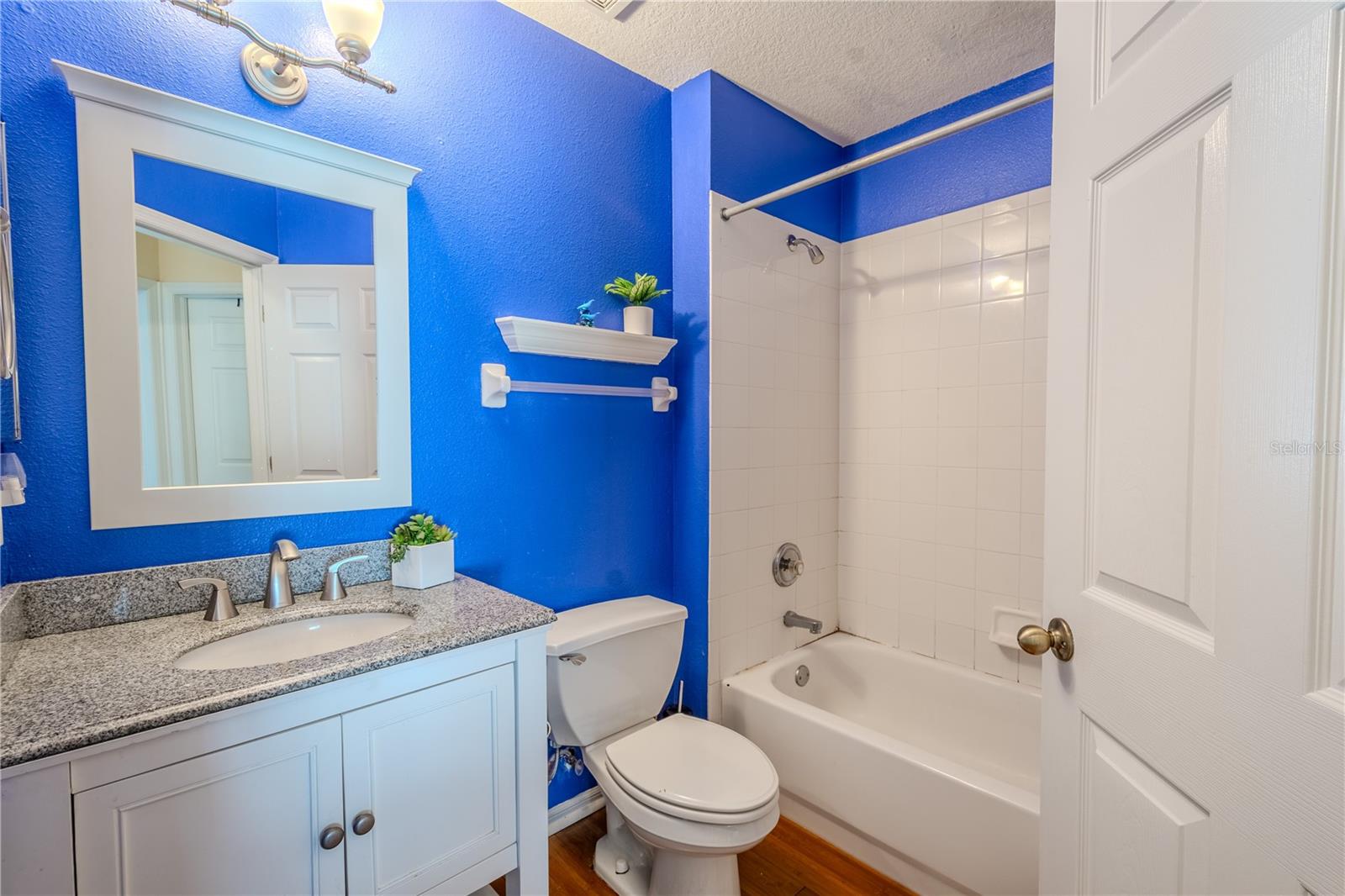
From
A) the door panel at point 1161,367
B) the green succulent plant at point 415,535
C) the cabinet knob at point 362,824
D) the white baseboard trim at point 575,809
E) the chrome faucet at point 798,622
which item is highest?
the door panel at point 1161,367

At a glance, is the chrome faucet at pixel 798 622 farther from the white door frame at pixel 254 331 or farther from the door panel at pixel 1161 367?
the white door frame at pixel 254 331

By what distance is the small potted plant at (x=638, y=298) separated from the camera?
6.04 ft

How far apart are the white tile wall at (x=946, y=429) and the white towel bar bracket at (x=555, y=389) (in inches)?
35.4

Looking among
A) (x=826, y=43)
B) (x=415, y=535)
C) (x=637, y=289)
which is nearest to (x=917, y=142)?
(x=826, y=43)

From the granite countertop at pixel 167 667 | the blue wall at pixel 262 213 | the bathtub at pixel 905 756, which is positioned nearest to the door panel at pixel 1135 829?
the bathtub at pixel 905 756

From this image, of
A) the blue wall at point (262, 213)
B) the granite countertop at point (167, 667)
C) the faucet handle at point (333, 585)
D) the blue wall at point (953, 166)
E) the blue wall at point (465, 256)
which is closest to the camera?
the granite countertop at point (167, 667)

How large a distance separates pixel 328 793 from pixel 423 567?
0.51 m

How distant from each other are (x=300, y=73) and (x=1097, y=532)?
5.74 feet

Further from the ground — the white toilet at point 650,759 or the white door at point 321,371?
the white door at point 321,371

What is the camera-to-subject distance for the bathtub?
4.74 ft

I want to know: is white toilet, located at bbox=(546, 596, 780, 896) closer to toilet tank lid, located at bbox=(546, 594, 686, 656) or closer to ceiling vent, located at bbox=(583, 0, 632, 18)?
toilet tank lid, located at bbox=(546, 594, 686, 656)

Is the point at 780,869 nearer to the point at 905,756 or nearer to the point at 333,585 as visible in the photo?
the point at 905,756

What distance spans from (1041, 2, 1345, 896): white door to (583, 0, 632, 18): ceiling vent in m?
1.18

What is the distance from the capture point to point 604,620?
169 cm
